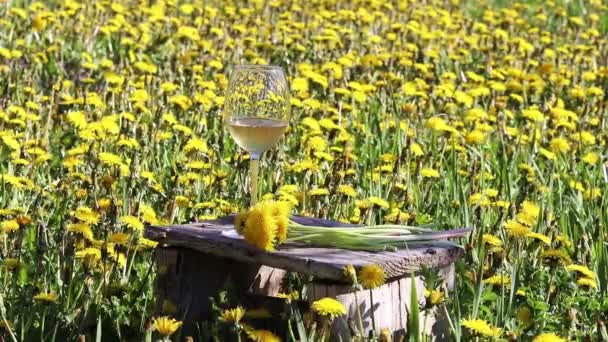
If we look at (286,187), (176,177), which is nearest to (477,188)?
(286,187)

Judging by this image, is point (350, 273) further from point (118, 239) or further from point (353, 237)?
point (118, 239)

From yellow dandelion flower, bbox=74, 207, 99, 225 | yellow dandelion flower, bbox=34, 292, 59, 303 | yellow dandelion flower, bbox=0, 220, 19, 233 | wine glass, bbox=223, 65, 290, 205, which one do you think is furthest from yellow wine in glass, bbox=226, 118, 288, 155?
yellow dandelion flower, bbox=0, 220, 19, 233

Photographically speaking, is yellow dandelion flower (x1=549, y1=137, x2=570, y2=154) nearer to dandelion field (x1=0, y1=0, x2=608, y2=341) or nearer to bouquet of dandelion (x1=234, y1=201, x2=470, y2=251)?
dandelion field (x1=0, y1=0, x2=608, y2=341)

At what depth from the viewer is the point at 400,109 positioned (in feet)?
18.2

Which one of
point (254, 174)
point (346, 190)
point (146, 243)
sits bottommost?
point (146, 243)

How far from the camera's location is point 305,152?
4590mm

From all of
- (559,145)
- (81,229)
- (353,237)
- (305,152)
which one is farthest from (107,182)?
(559,145)

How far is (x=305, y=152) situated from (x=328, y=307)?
6.63 ft

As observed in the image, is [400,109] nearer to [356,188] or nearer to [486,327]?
[356,188]

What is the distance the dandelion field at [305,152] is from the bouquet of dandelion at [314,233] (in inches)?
7.1

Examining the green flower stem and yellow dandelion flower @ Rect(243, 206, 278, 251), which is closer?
yellow dandelion flower @ Rect(243, 206, 278, 251)

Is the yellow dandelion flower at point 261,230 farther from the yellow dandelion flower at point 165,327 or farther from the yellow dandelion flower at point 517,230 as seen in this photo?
the yellow dandelion flower at point 517,230

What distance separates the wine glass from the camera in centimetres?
289

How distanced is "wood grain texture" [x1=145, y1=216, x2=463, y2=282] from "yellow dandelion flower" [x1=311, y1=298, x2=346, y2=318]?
0.06 m
